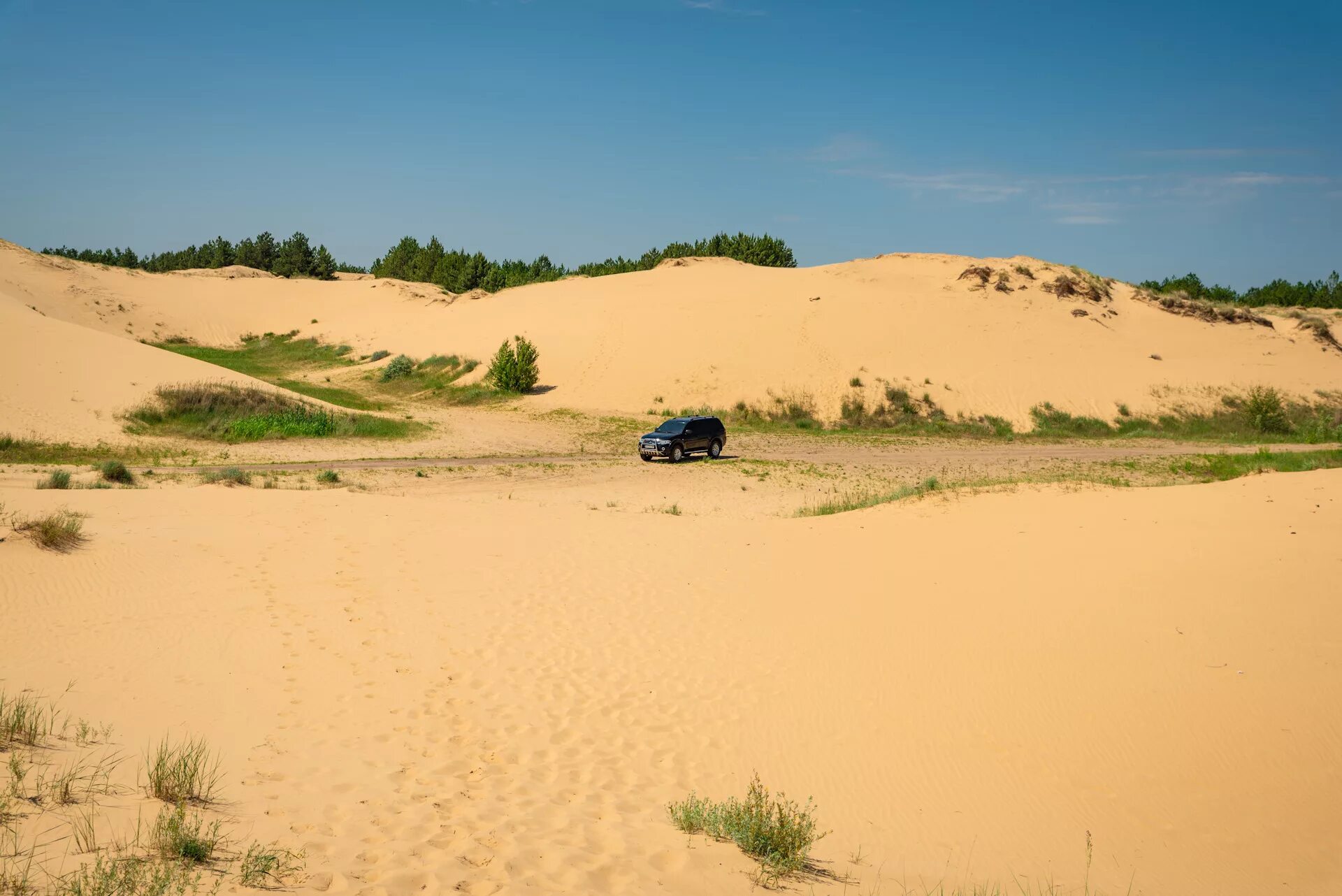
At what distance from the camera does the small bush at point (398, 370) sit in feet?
179

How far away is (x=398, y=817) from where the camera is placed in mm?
5938

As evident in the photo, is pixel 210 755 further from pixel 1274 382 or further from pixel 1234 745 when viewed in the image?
pixel 1274 382

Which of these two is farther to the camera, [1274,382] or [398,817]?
[1274,382]

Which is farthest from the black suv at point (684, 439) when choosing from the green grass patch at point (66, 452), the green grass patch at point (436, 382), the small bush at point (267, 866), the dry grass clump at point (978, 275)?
the dry grass clump at point (978, 275)

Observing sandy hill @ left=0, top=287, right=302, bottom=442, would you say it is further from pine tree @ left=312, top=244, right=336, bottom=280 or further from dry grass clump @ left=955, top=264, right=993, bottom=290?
pine tree @ left=312, top=244, right=336, bottom=280

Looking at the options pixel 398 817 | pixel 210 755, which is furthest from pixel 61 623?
pixel 398 817

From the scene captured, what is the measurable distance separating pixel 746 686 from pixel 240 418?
29.4 meters

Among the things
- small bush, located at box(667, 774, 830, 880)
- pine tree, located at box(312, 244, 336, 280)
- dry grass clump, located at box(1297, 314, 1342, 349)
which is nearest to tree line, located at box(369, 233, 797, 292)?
pine tree, located at box(312, 244, 336, 280)

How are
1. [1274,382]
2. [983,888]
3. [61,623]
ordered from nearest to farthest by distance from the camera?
[983,888] → [61,623] → [1274,382]

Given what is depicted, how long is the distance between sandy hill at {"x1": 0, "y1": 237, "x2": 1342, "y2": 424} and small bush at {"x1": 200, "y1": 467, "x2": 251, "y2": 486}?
26.0 meters

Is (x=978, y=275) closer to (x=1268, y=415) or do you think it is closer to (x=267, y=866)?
(x=1268, y=415)

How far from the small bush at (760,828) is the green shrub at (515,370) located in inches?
1728

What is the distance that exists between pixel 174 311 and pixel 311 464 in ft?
191

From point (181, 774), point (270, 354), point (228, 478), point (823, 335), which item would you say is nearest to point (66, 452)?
point (228, 478)
